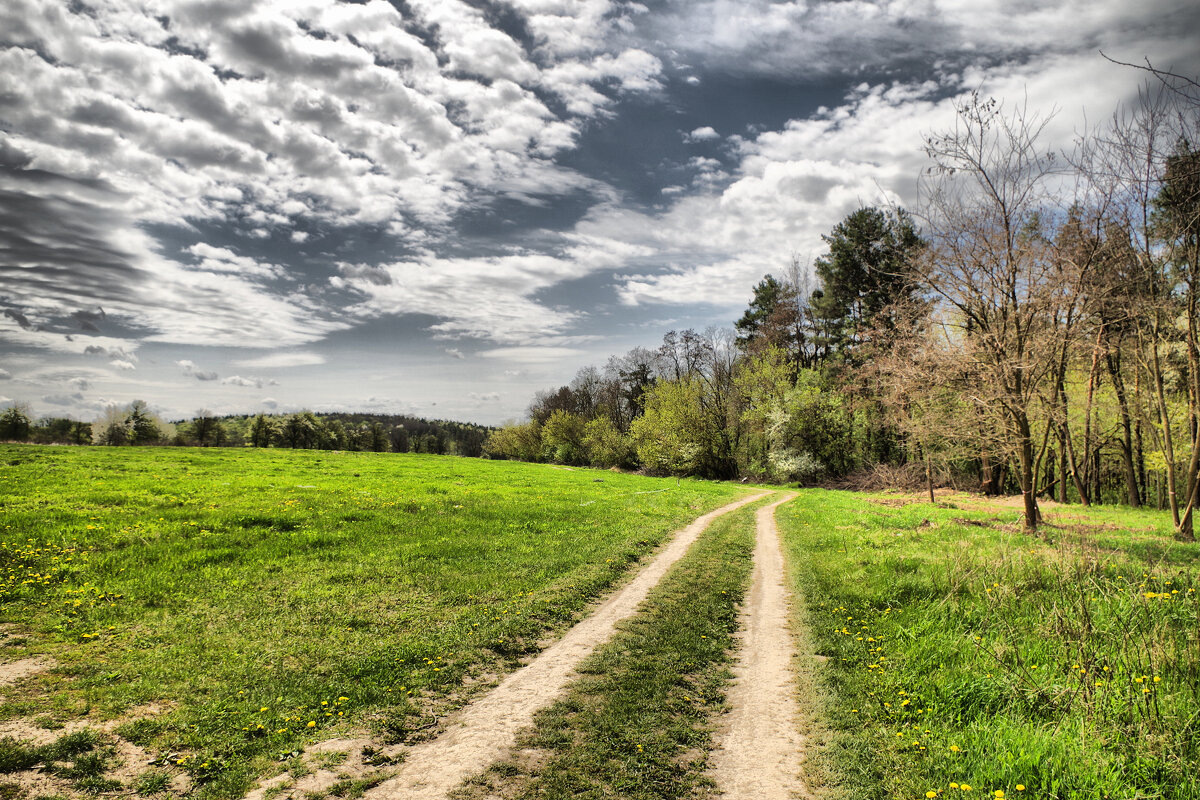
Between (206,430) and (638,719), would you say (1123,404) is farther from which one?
(206,430)

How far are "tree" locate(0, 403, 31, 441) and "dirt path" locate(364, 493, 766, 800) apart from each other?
215 feet

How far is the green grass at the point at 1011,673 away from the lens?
470 cm

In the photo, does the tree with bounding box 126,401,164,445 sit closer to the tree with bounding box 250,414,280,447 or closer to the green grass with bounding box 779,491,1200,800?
the tree with bounding box 250,414,280,447

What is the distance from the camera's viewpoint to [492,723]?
5.85 m

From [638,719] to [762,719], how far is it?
4.72 feet

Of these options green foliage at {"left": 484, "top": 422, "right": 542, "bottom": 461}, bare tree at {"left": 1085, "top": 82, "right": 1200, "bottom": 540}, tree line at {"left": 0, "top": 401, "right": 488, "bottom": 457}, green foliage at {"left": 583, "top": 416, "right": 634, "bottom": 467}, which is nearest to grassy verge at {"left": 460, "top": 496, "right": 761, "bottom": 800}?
bare tree at {"left": 1085, "top": 82, "right": 1200, "bottom": 540}

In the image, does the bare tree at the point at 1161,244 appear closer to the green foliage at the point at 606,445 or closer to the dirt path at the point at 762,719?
the dirt path at the point at 762,719

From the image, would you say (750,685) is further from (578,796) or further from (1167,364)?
(1167,364)

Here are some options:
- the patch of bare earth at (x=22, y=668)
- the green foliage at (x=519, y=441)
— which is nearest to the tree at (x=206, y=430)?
the green foliage at (x=519, y=441)

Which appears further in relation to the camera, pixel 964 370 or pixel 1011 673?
pixel 964 370

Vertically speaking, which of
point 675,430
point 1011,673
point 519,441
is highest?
point 675,430

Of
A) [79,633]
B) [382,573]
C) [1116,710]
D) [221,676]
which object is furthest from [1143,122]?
[79,633]

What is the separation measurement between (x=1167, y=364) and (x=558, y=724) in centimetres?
3428

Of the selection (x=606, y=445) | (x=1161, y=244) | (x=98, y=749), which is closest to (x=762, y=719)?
(x=98, y=749)
